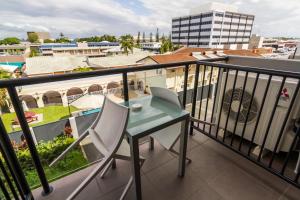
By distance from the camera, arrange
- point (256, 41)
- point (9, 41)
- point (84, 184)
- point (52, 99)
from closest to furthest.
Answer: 1. point (84, 184)
2. point (52, 99)
3. point (256, 41)
4. point (9, 41)

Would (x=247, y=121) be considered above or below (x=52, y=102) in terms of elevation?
above

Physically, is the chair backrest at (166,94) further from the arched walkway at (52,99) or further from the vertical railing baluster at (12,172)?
the arched walkway at (52,99)

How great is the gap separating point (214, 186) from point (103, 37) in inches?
2492

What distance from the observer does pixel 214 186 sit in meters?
1.43

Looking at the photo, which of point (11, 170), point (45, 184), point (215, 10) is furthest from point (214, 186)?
point (215, 10)

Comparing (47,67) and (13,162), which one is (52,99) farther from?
(13,162)

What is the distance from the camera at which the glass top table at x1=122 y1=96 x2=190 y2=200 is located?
3.43 ft

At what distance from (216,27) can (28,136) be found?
45.1m

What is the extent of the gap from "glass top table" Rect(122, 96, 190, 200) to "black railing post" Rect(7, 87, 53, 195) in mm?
781

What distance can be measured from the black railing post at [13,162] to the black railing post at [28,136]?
101mm

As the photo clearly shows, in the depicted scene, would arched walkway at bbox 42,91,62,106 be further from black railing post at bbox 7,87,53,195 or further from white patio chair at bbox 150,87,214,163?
white patio chair at bbox 150,87,214,163

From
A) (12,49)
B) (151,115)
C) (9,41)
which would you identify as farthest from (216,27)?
(9,41)

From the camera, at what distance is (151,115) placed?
4.16 ft

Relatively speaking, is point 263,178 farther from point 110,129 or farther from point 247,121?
point 110,129
